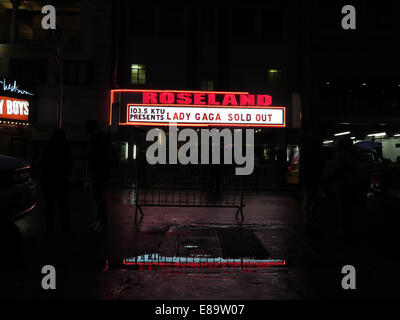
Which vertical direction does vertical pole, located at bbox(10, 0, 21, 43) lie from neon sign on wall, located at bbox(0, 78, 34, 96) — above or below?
above

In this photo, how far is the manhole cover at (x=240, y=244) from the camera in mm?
4766

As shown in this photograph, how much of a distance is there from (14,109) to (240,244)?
16.6m

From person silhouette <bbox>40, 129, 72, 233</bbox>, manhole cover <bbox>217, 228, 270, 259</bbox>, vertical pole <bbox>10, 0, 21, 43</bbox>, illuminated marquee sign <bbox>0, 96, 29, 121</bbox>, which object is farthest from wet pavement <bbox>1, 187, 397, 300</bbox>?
vertical pole <bbox>10, 0, 21, 43</bbox>

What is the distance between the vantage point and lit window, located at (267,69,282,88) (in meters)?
20.9

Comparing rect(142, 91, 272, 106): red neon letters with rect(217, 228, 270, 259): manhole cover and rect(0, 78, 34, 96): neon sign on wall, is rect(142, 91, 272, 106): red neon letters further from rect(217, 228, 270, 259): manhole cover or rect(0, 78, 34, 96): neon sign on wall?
rect(217, 228, 270, 259): manhole cover

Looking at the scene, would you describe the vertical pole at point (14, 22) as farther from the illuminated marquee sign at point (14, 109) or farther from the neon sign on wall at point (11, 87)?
the illuminated marquee sign at point (14, 109)

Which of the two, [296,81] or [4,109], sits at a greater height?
[296,81]

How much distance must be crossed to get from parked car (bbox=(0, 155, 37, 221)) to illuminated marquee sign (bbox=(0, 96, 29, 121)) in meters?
13.1

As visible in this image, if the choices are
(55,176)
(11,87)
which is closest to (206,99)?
(11,87)

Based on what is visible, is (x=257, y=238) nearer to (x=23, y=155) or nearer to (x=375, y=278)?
(x=375, y=278)

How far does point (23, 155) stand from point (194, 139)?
405 inches

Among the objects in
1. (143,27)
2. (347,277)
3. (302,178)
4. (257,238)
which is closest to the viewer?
(347,277)
